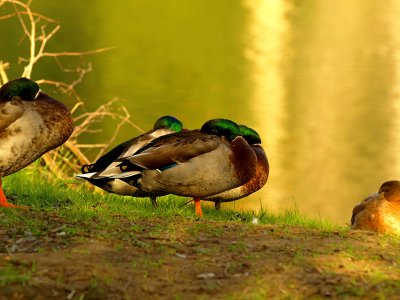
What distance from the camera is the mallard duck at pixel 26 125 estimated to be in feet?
21.1

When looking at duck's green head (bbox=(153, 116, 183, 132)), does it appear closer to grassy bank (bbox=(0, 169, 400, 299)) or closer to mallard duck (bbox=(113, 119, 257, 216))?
mallard duck (bbox=(113, 119, 257, 216))

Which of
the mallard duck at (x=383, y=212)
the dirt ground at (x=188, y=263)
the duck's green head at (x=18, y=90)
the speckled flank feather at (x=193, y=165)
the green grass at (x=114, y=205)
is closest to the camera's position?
the dirt ground at (x=188, y=263)

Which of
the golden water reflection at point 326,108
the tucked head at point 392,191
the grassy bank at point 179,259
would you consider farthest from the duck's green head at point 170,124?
the golden water reflection at point 326,108

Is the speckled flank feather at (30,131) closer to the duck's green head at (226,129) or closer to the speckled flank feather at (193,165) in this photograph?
the speckled flank feather at (193,165)

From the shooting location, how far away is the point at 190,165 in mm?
7168

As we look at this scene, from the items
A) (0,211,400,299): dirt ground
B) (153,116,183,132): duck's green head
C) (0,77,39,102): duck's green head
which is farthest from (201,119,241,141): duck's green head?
(0,211,400,299): dirt ground

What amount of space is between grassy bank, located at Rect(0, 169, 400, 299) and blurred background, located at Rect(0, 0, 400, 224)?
7401 millimetres

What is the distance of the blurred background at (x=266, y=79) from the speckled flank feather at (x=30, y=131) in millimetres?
Answer: 7010

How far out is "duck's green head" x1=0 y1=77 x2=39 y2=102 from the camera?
6.75 metres

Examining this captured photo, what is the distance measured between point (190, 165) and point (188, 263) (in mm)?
2259

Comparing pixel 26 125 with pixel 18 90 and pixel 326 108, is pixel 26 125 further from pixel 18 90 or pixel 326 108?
pixel 326 108

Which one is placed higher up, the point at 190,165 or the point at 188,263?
the point at 190,165

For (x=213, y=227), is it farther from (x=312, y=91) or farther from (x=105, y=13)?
(x=105, y=13)

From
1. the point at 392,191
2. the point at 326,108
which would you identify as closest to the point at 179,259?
the point at 392,191
